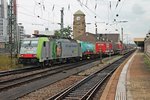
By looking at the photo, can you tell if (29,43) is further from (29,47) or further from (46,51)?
(46,51)

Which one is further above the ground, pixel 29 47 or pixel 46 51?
pixel 29 47

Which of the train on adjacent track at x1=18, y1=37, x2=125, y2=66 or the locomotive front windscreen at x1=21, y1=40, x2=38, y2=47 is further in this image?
the locomotive front windscreen at x1=21, y1=40, x2=38, y2=47

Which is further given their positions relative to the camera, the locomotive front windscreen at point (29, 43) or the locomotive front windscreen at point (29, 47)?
the locomotive front windscreen at point (29, 43)

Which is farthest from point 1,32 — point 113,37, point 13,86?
point 13,86

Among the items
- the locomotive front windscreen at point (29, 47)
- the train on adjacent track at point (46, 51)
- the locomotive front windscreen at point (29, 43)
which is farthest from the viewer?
the locomotive front windscreen at point (29, 43)

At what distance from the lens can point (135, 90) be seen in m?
14.5

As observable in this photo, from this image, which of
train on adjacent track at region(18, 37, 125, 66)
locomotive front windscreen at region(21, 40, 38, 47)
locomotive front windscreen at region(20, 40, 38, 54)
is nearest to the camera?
train on adjacent track at region(18, 37, 125, 66)

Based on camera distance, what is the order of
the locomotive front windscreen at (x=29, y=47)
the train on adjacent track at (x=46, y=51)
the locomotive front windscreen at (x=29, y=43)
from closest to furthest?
the train on adjacent track at (x=46, y=51) < the locomotive front windscreen at (x=29, y=47) < the locomotive front windscreen at (x=29, y=43)

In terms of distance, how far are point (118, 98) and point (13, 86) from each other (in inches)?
246

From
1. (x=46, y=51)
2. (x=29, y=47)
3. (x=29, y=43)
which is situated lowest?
(x=46, y=51)

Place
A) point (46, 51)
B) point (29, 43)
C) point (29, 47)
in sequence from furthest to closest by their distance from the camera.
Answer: point (46, 51) → point (29, 43) → point (29, 47)

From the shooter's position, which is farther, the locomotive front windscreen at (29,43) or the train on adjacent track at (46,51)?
the locomotive front windscreen at (29,43)

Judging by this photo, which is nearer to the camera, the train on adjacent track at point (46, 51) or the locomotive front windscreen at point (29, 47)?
the train on adjacent track at point (46, 51)

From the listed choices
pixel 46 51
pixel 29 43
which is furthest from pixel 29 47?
pixel 46 51
